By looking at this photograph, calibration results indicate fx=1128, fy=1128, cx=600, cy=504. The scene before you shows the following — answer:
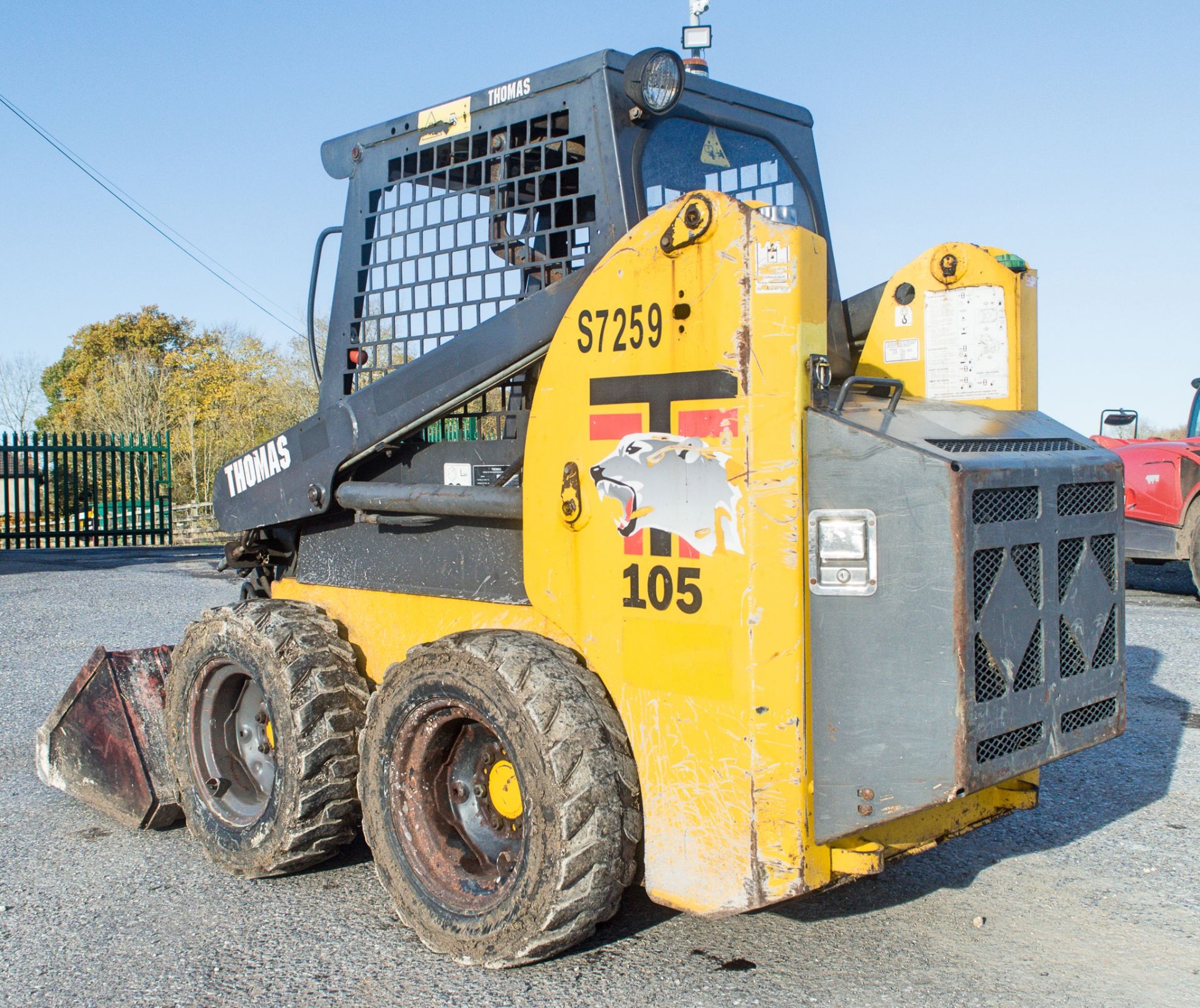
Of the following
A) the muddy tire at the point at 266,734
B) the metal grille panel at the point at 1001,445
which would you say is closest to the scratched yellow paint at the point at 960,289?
the metal grille panel at the point at 1001,445

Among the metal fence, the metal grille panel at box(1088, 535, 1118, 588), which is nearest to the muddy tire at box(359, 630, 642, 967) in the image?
the metal grille panel at box(1088, 535, 1118, 588)

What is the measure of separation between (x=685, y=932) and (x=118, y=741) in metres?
2.62

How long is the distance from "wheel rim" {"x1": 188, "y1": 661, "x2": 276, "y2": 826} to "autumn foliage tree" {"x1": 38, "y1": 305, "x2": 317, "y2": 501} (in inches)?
989

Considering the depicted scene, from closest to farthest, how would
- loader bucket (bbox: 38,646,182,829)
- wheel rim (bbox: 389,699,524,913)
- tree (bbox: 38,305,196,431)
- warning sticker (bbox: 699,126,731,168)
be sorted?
wheel rim (bbox: 389,699,524,913) < warning sticker (bbox: 699,126,731,168) < loader bucket (bbox: 38,646,182,829) < tree (bbox: 38,305,196,431)

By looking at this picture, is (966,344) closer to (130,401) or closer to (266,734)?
(266,734)


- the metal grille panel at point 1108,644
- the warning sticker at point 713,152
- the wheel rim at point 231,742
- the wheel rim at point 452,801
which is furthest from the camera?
the wheel rim at point 231,742

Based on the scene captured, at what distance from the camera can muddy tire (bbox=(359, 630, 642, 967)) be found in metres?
3.04

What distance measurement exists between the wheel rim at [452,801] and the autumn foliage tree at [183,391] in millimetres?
26262

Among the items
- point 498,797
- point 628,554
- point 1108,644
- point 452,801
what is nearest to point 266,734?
point 452,801

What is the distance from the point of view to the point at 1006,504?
2936 mm

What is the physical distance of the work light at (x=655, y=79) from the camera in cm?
357

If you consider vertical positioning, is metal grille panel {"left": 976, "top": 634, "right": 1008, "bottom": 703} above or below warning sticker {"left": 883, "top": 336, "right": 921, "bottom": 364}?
below

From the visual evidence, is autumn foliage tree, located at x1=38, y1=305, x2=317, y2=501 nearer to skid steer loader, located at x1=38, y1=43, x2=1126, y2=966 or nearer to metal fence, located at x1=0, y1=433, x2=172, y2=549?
metal fence, located at x1=0, y1=433, x2=172, y2=549

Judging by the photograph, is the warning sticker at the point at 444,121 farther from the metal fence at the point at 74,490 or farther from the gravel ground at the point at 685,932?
the metal fence at the point at 74,490
